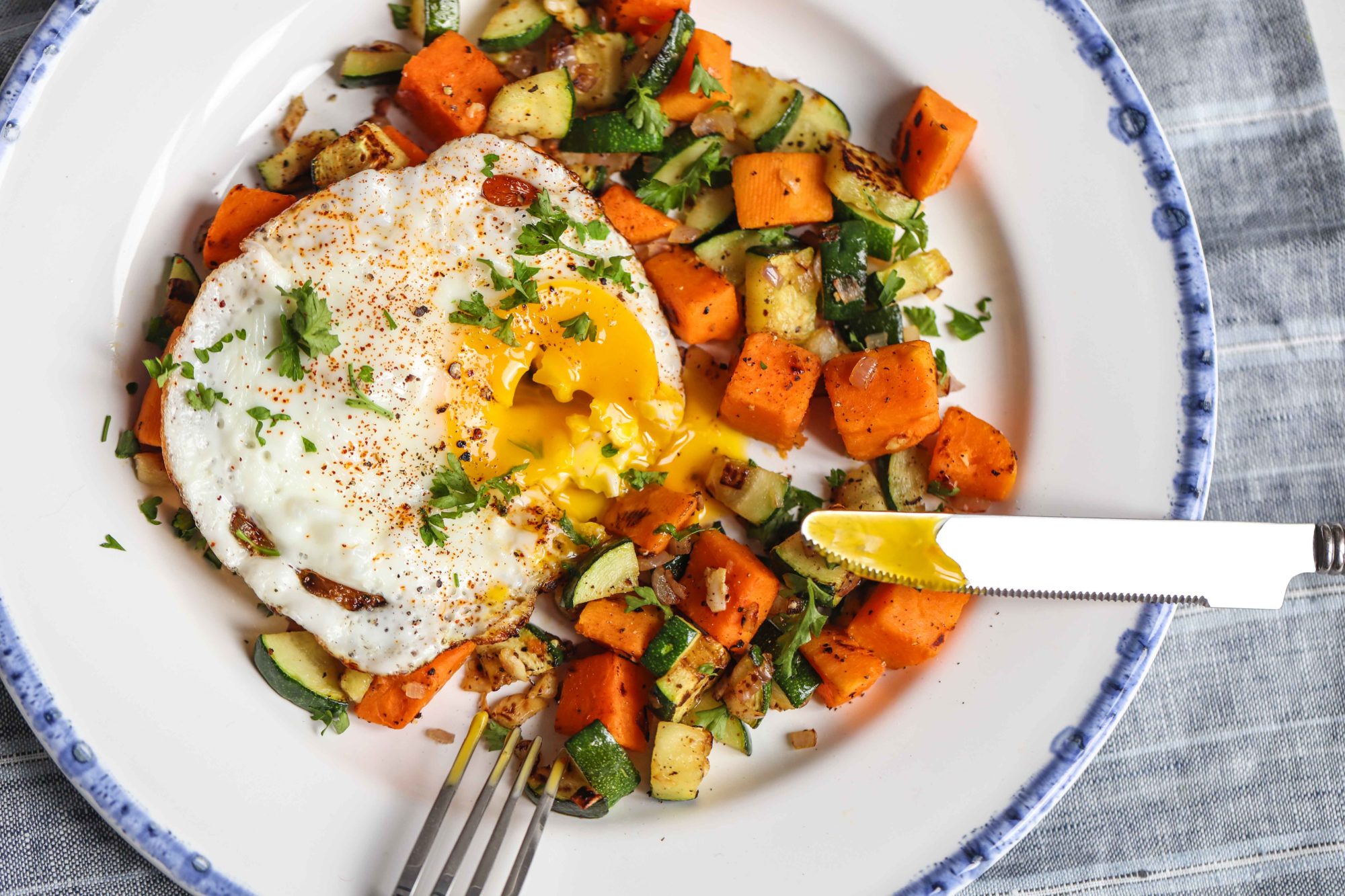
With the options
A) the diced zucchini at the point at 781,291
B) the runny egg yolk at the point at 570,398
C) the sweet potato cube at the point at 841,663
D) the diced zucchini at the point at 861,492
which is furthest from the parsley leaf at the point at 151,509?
the diced zucchini at the point at 861,492

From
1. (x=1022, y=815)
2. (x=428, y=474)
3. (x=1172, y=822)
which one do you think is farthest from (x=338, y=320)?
(x=1172, y=822)

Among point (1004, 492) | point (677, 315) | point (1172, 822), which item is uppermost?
point (677, 315)

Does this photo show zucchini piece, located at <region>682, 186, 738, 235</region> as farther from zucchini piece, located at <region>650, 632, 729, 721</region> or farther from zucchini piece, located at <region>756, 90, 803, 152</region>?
zucchini piece, located at <region>650, 632, 729, 721</region>

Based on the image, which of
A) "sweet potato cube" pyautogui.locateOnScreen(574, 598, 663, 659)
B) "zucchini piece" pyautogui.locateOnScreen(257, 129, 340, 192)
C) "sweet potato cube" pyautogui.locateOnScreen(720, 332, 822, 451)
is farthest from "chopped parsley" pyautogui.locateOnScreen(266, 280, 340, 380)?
"sweet potato cube" pyautogui.locateOnScreen(720, 332, 822, 451)

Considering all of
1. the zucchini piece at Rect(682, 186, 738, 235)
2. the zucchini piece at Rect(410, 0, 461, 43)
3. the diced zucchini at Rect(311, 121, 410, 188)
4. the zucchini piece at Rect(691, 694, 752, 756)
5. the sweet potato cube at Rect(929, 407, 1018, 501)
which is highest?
the zucchini piece at Rect(410, 0, 461, 43)

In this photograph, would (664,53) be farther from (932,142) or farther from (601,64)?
(932,142)

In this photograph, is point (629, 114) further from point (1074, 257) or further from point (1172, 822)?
point (1172, 822)

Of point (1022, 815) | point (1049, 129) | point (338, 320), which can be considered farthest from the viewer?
point (1049, 129)

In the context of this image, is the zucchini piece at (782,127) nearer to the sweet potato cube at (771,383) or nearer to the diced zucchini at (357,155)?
the sweet potato cube at (771,383)
